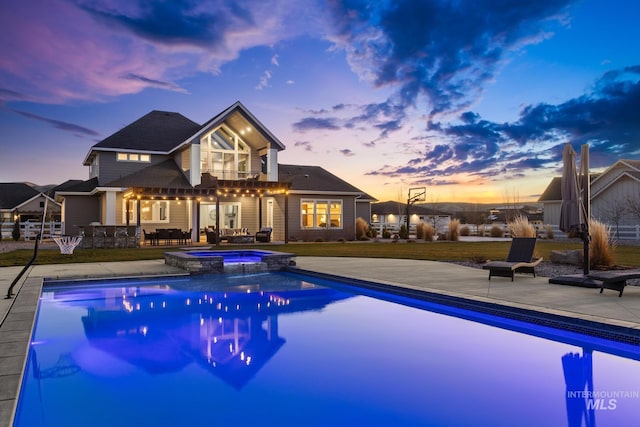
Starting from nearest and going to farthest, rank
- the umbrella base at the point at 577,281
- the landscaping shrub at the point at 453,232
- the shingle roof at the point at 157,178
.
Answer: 1. the umbrella base at the point at 577,281
2. the shingle roof at the point at 157,178
3. the landscaping shrub at the point at 453,232

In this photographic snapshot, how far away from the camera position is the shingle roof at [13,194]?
42000 mm

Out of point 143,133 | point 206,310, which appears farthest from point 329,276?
point 143,133

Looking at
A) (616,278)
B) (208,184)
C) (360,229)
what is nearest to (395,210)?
(360,229)

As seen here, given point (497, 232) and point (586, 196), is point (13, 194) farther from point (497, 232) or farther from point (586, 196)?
point (586, 196)

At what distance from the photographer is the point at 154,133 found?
2684cm

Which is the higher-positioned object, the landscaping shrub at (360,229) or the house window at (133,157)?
the house window at (133,157)

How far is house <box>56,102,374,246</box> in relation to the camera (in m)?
23.8

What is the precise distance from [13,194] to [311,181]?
34.0 metres

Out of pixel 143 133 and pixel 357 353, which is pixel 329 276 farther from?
pixel 143 133

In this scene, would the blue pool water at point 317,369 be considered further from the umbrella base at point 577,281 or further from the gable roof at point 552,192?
the gable roof at point 552,192

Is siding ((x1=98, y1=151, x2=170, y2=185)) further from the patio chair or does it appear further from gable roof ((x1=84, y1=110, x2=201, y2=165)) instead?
the patio chair

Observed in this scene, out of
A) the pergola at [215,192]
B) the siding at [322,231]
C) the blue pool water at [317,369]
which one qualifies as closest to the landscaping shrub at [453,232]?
the siding at [322,231]

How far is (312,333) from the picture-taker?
6.59 metres

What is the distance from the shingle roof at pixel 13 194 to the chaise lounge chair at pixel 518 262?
Answer: 46.2 m
